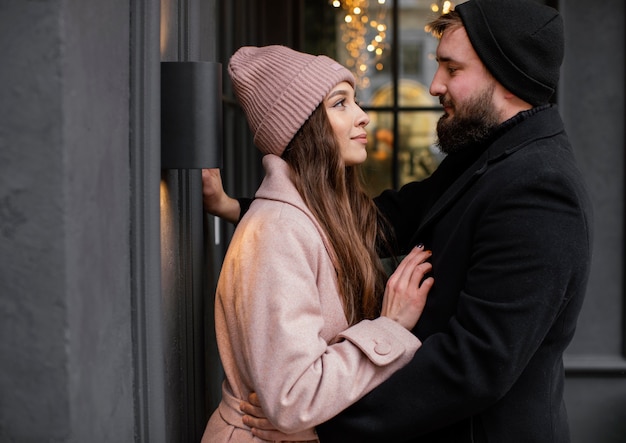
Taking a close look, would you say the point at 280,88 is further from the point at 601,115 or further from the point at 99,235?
the point at 601,115

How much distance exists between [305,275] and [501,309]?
486 mm

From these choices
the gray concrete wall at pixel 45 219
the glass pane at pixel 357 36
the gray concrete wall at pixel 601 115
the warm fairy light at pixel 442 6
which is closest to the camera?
the gray concrete wall at pixel 45 219

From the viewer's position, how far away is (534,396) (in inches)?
80.0

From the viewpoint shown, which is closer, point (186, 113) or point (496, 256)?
point (496, 256)

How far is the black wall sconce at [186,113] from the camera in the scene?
204cm

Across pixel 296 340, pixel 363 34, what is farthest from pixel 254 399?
pixel 363 34

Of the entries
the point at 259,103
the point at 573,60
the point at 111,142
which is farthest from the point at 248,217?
the point at 573,60

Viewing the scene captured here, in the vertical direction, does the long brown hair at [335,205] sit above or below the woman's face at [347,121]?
below

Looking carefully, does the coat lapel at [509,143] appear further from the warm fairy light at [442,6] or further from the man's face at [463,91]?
the warm fairy light at [442,6]

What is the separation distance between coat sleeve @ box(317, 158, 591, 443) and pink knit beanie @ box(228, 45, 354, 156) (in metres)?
0.58

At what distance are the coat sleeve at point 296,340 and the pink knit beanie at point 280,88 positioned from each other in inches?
12.4

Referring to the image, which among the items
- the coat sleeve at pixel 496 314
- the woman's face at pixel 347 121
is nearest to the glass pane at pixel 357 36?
the woman's face at pixel 347 121

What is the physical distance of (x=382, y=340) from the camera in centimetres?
199

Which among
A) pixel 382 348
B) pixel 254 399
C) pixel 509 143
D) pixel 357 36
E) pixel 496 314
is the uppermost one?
pixel 357 36
